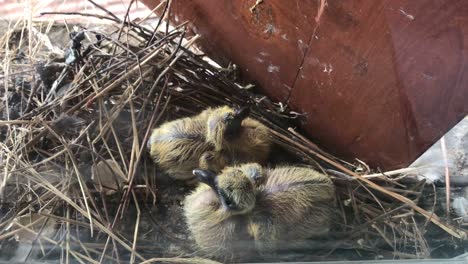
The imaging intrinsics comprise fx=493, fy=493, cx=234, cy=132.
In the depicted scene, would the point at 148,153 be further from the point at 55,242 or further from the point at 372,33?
the point at 372,33

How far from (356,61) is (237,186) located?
30 centimetres

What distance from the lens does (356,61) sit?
33.9 inches

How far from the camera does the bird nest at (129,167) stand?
95 cm

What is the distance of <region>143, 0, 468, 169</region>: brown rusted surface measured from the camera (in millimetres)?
745

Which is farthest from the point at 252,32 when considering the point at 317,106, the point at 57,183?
the point at 57,183

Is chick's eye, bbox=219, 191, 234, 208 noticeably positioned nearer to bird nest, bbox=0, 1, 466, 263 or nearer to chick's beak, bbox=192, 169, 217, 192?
chick's beak, bbox=192, 169, 217, 192

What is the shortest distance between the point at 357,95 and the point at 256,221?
30 cm

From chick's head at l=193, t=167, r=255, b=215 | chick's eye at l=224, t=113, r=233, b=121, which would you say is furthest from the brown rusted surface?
chick's head at l=193, t=167, r=255, b=215

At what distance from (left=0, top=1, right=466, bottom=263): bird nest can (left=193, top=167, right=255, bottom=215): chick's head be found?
0.14 metres

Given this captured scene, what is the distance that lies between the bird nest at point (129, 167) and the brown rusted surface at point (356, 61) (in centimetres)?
5

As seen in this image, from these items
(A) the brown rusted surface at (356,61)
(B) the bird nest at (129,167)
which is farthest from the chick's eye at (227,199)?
(A) the brown rusted surface at (356,61)

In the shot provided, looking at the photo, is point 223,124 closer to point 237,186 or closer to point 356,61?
point 237,186

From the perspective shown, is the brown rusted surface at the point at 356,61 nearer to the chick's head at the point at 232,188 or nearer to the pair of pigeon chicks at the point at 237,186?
the pair of pigeon chicks at the point at 237,186

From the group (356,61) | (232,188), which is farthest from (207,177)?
(356,61)
